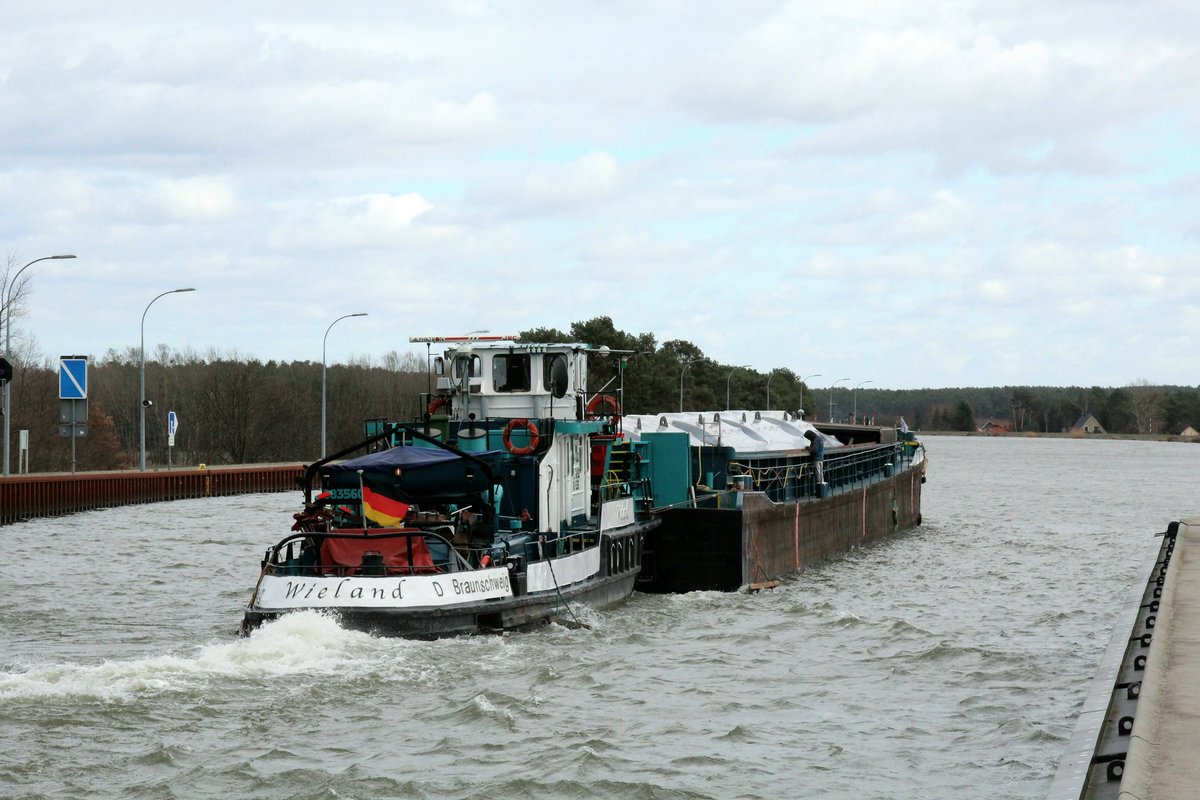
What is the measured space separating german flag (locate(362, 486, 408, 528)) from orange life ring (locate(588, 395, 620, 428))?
6.48 meters

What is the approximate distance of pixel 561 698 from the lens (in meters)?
18.6

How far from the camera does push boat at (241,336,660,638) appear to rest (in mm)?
19875

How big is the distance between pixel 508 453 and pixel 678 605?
5461 mm

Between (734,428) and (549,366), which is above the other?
(549,366)

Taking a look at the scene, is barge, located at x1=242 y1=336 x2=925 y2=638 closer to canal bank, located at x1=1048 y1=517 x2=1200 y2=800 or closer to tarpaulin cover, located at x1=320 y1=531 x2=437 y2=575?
tarpaulin cover, located at x1=320 y1=531 x2=437 y2=575

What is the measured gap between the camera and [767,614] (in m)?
27.2

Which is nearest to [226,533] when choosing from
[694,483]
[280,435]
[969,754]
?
[694,483]

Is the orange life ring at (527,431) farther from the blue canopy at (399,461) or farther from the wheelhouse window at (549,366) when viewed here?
the blue canopy at (399,461)

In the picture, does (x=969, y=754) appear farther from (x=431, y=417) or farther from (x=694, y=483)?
(x=694, y=483)


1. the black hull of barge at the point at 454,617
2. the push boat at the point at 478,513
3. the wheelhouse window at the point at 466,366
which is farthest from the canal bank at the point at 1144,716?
the wheelhouse window at the point at 466,366

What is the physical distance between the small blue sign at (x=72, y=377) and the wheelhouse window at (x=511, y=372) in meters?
26.8

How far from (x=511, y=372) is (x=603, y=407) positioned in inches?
99.9

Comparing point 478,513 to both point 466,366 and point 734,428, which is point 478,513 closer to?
point 466,366

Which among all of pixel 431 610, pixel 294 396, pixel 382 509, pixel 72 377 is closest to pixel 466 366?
pixel 382 509
